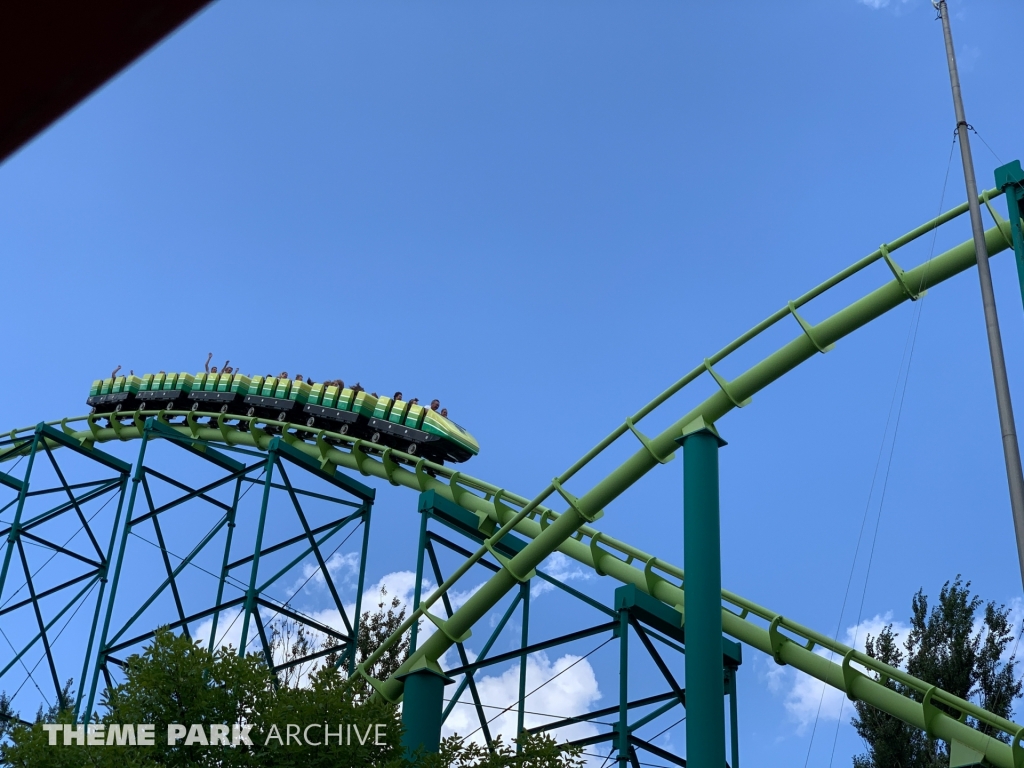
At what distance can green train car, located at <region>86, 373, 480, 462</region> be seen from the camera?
19.1 metres

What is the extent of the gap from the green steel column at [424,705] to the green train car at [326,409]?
628 centimetres

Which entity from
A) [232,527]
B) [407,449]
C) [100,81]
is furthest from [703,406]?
[100,81]

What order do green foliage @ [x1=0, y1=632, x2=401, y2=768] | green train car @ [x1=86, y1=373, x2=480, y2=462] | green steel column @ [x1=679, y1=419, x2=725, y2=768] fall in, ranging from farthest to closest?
green train car @ [x1=86, y1=373, x2=480, y2=462]
green steel column @ [x1=679, y1=419, x2=725, y2=768]
green foliage @ [x1=0, y1=632, x2=401, y2=768]

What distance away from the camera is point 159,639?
974cm

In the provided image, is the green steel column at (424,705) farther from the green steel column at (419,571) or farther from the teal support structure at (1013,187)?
the teal support structure at (1013,187)

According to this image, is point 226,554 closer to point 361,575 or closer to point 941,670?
point 361,575

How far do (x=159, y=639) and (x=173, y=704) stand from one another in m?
0.58

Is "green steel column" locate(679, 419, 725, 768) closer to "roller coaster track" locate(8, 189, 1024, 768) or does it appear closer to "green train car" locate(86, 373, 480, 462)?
"roller coaster track" locate(8, 189, 1024, 768)

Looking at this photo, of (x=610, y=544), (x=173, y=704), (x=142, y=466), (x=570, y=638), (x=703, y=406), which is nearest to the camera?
(x=173, y=704)

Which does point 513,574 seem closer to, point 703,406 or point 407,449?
point 703,406

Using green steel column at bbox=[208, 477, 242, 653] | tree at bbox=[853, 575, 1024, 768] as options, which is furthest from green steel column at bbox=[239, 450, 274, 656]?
tree at bbox=[853, 575, 1024, 768]

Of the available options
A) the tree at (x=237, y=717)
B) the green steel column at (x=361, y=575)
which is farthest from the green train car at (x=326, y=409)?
the tree at (x=237, y=717)

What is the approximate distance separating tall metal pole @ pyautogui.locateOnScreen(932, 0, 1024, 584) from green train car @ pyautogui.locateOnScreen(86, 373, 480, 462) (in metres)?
10.8

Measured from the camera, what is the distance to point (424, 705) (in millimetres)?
12961
